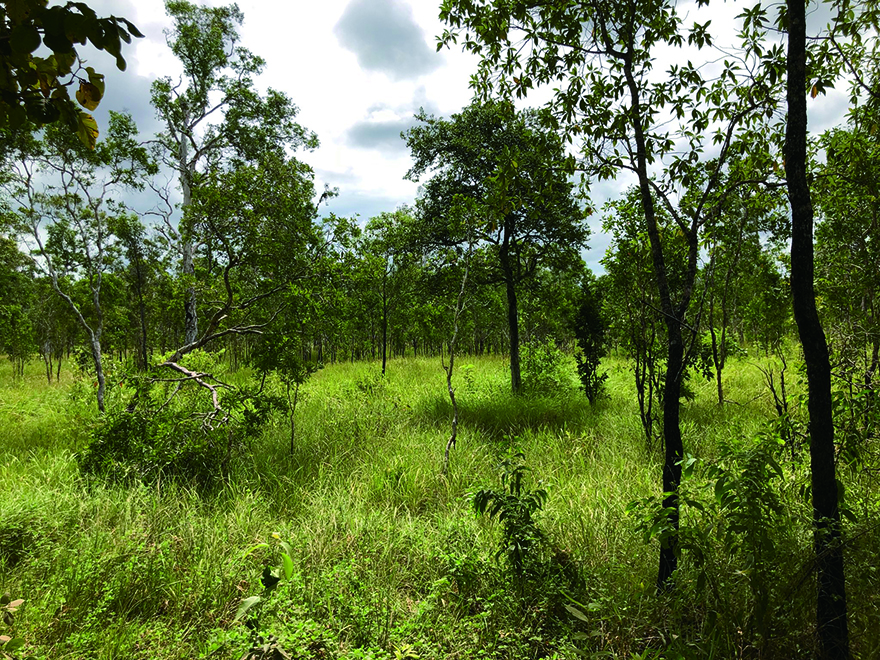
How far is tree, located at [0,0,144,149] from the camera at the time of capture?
0.94 m

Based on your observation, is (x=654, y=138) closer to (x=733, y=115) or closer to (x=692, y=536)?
(x=733, y=115)

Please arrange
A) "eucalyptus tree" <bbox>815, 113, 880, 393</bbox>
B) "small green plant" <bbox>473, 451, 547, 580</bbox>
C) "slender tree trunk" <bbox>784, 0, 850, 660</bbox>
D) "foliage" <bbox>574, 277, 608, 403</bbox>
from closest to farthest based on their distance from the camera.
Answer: "slender tree trunk" <bbox>784, 0, 850, 660</bbox>, "small green plant" <bbox>473, 451, 547, 580</bbox>, "eucalyptus tree" <bbox>815, 113, 880, 393</bbox>, "foliage" <bbox>574, 277, 608, 403</bbox>

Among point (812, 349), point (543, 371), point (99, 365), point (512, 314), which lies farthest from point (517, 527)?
point (99, 365)

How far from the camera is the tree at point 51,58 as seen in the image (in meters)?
0.94

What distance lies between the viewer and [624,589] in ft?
9.43

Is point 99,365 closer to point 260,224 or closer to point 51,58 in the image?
point 260,224

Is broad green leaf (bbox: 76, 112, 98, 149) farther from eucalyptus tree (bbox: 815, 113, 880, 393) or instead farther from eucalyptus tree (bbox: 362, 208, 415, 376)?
eucalyptus tree (bbox: 362, 208, 415, 376)

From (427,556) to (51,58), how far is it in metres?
3.93

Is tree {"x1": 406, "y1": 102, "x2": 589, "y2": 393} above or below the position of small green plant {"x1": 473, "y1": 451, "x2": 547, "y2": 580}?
above

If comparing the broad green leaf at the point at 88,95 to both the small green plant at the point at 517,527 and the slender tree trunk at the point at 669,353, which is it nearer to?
the slender tree trunk at the point at 669,353

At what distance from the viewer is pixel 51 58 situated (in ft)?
4.08

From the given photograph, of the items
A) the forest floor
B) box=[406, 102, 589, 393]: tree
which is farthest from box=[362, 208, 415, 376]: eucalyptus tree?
the forest floor

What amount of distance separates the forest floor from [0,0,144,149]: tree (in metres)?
1.67

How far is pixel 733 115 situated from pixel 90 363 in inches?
623
